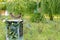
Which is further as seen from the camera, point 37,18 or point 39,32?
point 37,18

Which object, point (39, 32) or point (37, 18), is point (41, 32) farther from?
point (37, 18)

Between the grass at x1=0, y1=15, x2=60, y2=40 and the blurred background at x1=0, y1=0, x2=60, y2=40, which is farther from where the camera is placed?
the blurred background at x1=0, y1=0, x2=60, y2=40

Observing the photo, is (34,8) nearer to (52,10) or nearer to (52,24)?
(52,10)

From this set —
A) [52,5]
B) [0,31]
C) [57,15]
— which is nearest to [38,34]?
[0,31]

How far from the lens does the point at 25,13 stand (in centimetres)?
566

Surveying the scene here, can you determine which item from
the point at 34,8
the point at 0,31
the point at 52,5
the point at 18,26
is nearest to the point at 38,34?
the point at 0,31

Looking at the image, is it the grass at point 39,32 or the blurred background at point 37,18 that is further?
the blurred background at point 37,18

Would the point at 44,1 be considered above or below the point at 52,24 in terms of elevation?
above

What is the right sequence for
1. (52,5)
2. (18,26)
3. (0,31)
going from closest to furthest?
(18,26), (0,31), (52,5)

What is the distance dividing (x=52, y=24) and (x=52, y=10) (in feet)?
3.11

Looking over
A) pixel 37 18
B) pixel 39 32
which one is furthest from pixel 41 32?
pixel 37 18

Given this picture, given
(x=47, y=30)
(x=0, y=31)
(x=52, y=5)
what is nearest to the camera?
(x=0, y=31)

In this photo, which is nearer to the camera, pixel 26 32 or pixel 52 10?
pixel 26 32

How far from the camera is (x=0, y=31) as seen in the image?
3480mm
